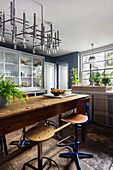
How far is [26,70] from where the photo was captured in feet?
14.4

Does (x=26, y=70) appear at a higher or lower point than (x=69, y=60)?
lower

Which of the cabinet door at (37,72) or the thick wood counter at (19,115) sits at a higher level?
the cabinet door at (37,72)

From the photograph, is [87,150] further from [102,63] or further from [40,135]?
[102,63]

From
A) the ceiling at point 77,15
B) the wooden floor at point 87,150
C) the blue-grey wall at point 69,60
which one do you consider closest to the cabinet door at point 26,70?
the blue-grey wall at point 69,60

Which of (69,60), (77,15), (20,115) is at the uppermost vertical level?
(77,15)

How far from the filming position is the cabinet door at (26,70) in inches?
166

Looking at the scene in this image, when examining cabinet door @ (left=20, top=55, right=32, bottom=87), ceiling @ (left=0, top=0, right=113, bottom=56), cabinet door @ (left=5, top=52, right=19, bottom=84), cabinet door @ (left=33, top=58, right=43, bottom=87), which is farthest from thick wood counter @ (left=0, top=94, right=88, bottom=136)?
cabinet door @ (left=33, top=58, right=43, bottom=87)

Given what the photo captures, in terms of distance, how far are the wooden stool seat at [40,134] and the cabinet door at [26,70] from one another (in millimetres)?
3214

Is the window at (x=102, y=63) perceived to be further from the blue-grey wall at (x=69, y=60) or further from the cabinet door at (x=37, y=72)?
the cabinet door at (x=37, y=72)

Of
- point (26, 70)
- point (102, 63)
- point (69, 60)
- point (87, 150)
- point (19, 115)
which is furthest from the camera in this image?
point (69, 60)

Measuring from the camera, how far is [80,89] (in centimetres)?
355

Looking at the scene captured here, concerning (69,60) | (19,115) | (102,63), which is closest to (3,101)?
(19,115)

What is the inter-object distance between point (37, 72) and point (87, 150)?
3.57 metres

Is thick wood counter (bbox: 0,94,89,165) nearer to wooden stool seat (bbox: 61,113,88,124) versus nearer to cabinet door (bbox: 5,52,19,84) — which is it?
wooden stool seat (bbox: 61,113,88,124)
